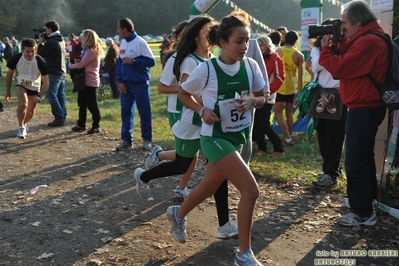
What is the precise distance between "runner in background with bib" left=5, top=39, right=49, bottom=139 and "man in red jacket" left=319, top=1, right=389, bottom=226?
6188 mm

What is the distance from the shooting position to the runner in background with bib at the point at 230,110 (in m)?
3.73

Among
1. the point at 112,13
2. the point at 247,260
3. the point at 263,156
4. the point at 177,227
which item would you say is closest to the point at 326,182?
the point at 263,156

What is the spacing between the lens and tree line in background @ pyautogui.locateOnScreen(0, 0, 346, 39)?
59.6m

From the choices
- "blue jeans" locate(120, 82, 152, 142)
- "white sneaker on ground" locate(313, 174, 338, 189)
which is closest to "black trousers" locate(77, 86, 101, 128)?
"blue jeans" locate(120, 82, 152, 142)

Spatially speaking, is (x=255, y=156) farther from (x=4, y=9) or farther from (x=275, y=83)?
(x=4, y=9)

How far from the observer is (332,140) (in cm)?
596

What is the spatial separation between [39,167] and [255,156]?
3309 mm

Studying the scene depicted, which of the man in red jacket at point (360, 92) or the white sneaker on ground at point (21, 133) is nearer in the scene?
the man in red jacket at point (360, 92)

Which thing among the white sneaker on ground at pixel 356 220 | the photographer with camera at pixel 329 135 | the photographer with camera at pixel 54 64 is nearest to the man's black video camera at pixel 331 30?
the photographer with camera at pixel 329 135

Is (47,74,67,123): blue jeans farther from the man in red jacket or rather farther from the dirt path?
the man in red jacket

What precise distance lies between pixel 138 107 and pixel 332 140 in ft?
11.5

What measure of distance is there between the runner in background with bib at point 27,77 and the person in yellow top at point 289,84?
4.40 metres

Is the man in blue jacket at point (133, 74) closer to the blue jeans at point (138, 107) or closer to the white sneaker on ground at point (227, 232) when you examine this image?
the blue jeans at point (138, 107)

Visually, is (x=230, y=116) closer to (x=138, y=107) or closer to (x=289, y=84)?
(x=138, y=107)
